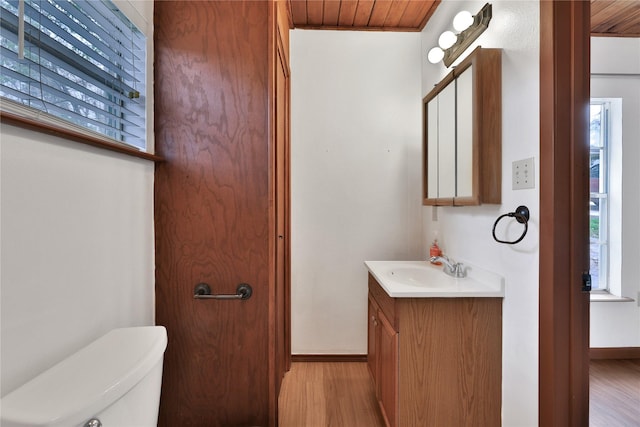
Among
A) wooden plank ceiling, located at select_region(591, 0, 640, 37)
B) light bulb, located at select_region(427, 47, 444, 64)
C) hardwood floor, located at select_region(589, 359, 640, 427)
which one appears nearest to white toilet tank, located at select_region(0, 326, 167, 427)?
light bulb, located at select_region(427, 47, 444, 64)

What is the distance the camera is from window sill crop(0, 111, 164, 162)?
0.65 metres

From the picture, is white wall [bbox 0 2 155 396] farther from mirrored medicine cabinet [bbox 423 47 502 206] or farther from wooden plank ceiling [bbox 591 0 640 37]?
wooden plank ceiling [bbox 591 0 640 37]

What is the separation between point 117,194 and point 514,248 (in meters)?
1.48

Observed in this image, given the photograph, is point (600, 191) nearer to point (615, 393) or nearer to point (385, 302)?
point (615, 393)

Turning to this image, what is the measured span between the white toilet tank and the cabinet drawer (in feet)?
2.99

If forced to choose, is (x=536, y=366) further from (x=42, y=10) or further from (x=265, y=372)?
(x=42, y=10)

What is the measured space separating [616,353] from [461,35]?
2.49 metres

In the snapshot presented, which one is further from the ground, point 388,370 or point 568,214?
point 568,214

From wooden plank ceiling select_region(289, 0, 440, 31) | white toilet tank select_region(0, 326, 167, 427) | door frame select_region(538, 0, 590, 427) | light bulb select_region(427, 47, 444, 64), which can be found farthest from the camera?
wooden plank ceiling select_region(289, 0, 440, 31)

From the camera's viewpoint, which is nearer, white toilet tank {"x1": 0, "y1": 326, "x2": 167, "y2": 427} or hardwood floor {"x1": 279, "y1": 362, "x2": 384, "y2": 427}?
white toilet tank {"x1": 0, "y1": 326, "x2": 167, "y2": 427}

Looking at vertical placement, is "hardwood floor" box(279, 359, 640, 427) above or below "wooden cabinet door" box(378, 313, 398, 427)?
below

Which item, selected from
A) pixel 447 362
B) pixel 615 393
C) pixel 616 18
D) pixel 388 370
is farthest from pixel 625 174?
pixel 388 370

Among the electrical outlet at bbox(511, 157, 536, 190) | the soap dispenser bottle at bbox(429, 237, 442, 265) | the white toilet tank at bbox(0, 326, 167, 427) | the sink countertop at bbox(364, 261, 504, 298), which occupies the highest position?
Answer: the electrical outlet at bbox(511, 157, 536, 190)

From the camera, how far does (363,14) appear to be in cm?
218
